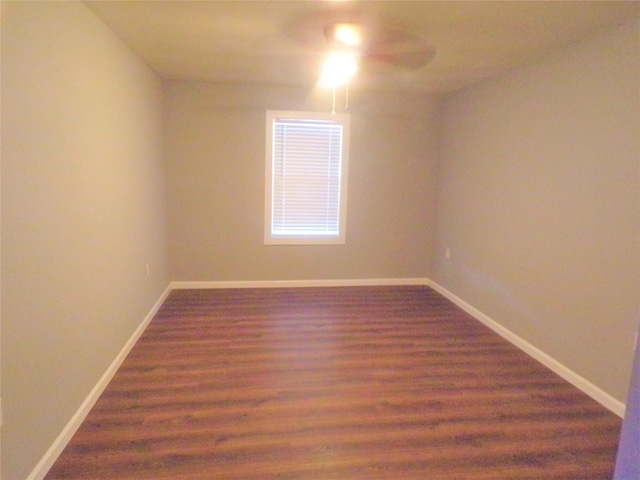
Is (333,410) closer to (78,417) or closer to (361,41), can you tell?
(78,417)

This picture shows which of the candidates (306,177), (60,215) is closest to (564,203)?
(306,177)

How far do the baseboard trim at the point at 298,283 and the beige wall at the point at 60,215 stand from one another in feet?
4.73

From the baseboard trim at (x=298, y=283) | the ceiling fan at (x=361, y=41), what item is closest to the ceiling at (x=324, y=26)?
the ceiling fan at (x=361, y=41)

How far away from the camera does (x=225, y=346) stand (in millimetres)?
3021

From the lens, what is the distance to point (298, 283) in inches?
182

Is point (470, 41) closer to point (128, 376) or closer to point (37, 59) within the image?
point (37, 59)

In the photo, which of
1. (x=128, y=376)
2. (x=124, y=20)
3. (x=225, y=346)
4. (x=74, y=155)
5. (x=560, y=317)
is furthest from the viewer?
(x=225, y=346)

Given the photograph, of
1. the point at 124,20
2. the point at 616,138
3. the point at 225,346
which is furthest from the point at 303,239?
the point at 616,138

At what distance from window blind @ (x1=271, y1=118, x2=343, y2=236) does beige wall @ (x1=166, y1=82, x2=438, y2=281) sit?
6.6 inches

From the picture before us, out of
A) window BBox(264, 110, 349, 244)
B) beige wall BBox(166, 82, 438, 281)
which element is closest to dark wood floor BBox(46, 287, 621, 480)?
beige wall BBox(166, 82, 438, 281)

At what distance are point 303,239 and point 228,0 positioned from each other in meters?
2.79

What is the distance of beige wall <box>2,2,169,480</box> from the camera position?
1488 millimetres

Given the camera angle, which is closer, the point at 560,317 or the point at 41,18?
the point at 41,18

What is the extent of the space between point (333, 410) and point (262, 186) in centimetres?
275
